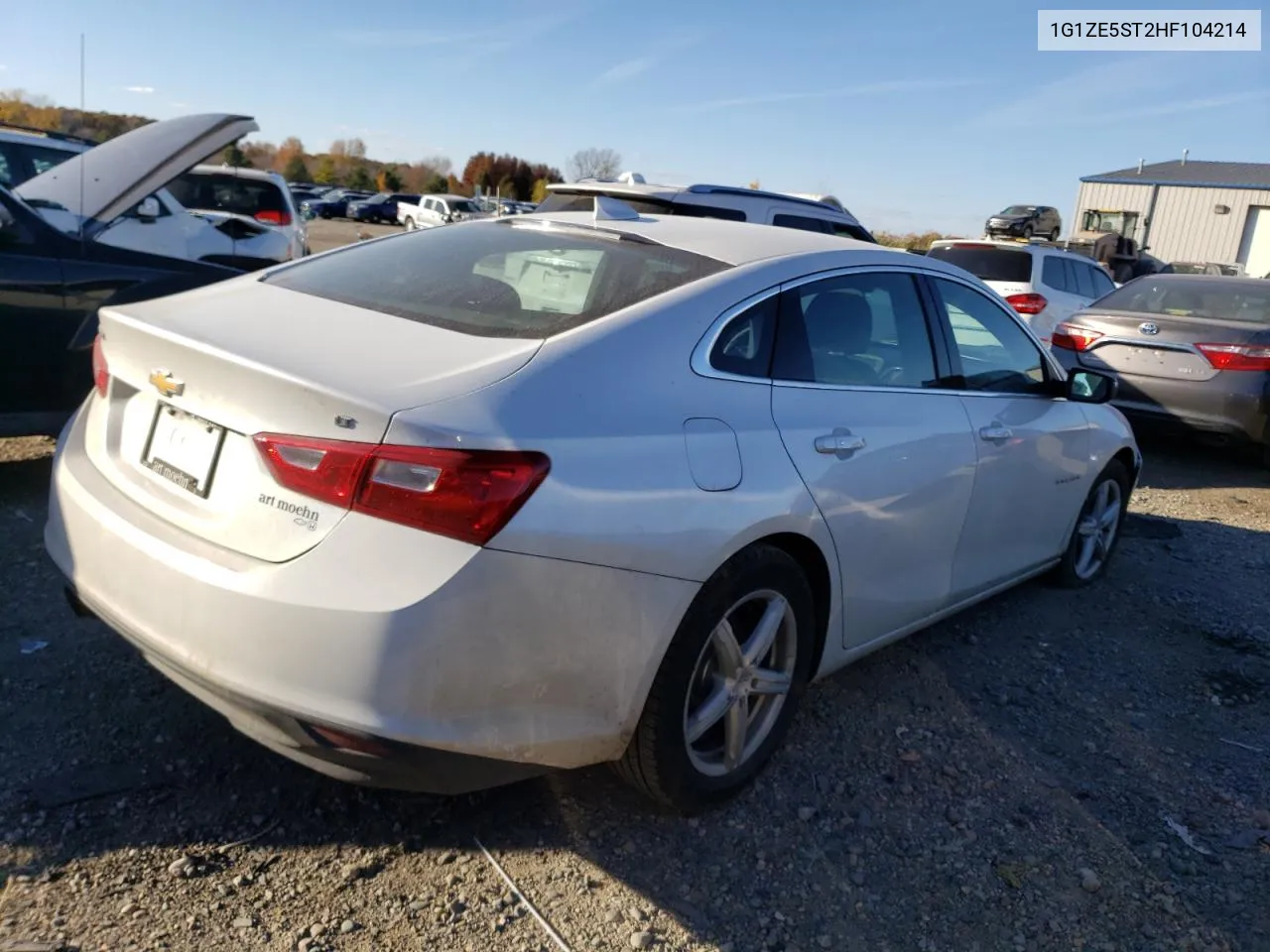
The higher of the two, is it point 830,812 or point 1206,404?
point 1206,404

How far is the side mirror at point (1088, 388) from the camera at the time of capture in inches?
172

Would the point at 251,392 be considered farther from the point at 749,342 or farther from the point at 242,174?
the point at 242,174

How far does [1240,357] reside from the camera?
24.6 ft

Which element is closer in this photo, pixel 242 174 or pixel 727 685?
pixel 727 685

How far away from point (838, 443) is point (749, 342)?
0.40m

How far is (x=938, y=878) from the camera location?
8.91 ft

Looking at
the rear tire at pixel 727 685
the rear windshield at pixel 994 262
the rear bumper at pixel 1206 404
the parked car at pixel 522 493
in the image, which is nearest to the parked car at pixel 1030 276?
the rear windshield at pixel 994 262

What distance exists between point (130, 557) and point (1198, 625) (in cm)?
446

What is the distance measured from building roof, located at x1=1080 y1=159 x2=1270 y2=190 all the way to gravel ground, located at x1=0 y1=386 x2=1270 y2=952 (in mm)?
45851

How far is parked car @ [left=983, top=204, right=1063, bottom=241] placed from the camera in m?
26.4

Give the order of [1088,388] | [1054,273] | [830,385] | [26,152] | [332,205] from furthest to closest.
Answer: [332,205], [1054,273], [26,152], [1088,388], [830,385]

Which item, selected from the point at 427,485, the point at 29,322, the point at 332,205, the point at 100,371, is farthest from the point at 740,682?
the point at 332,205

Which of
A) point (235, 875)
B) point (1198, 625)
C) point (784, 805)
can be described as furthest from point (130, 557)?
point (1198, 625)

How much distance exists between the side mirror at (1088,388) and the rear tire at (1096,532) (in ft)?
1.69
